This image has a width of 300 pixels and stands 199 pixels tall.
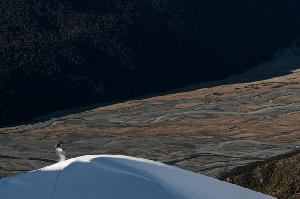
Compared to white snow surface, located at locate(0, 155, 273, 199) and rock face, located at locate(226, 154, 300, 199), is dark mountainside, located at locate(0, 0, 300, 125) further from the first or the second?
white snow surface, located at locate(0, 155, 273, 199)

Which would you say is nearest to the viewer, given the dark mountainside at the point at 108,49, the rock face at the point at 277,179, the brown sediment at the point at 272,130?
the rock face at the point at 277,179

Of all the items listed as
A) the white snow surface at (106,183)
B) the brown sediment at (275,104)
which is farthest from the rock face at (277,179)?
the brown sediment at (275,104)

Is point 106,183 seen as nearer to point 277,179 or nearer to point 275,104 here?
point 277,179

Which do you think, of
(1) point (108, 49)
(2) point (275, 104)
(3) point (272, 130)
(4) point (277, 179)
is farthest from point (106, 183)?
(1) point (108, 49)

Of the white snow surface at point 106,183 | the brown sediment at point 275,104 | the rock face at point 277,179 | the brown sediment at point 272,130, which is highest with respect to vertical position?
the white snow surface at point 106,183

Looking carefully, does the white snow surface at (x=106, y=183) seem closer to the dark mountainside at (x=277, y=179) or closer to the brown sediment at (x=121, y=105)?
the dark mountainside at (x=277, y=179)

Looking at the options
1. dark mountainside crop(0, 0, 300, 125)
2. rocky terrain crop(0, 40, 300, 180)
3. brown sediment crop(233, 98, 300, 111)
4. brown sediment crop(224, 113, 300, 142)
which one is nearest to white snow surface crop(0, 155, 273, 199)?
rocky terrain crop(0, 40, 300, 180)
